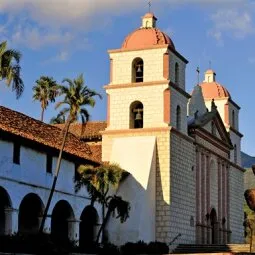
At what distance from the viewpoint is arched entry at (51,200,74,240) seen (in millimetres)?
36125

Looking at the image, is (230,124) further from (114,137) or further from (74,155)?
(74,155)

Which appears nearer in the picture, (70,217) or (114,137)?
(70,217)

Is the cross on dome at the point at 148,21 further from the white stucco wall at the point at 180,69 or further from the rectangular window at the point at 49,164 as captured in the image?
the rectangular window at the point at 49,164

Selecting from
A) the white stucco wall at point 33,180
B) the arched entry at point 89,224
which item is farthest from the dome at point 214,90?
the white stucco wall at point 33,180

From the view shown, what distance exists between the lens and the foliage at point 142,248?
37.2 m

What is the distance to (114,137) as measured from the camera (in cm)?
4188

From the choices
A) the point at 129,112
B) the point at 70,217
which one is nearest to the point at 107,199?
the point at 70,217

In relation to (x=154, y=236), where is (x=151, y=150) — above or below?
above

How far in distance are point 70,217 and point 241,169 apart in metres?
22.2

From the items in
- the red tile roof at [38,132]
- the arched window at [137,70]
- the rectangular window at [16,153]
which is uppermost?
the arched window at [137,70]

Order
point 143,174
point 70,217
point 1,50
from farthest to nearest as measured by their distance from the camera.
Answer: point 143,174
point 70,217
point 1,50

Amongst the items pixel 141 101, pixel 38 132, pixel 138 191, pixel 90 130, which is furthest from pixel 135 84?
pixel 38 132

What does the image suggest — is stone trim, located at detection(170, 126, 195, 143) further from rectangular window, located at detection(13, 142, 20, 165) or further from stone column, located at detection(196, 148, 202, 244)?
rectangular window, located at detection(13, 142, 20, 165)

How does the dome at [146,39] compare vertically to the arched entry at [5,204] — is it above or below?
above
